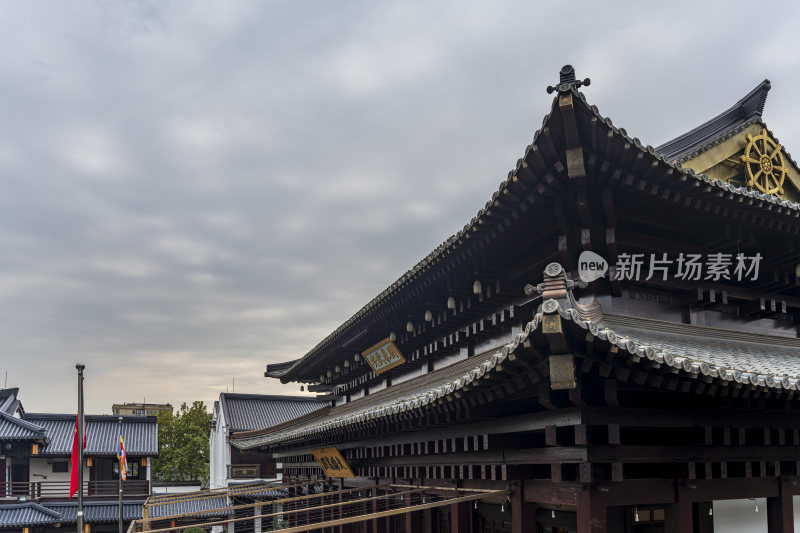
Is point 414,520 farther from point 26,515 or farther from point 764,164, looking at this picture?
point 26,515

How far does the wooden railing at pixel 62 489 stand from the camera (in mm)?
35688

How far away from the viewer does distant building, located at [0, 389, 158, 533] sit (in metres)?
35.0

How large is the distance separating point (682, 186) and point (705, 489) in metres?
4.61

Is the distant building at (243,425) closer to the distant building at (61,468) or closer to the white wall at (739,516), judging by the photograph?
the distant building at (61,468)

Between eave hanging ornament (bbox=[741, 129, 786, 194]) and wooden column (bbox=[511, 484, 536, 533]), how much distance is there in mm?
8310

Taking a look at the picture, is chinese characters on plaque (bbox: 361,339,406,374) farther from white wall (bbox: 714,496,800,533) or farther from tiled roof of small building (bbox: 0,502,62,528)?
tiled roof of small building (bbox: 0,502,62,528)

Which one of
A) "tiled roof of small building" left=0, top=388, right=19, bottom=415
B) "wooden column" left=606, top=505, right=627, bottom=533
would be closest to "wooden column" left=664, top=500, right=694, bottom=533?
"wooden column" left=606, top=505, right=627, bottom=533

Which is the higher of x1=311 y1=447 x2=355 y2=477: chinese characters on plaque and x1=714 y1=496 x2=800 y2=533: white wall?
x1=714 y1=496 x2=800 y2=533: white wall

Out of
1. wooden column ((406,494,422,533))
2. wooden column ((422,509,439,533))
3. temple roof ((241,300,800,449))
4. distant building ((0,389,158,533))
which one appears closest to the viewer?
temple roof ((241,300,800,449))

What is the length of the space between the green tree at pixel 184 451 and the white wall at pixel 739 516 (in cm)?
5395

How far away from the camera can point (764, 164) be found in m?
13.3

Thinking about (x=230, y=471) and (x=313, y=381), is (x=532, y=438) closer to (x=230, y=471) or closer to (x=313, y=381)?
(x=313, y=381)

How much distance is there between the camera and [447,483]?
40.7 feet

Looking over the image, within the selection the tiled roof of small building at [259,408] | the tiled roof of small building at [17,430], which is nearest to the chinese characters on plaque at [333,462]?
the tiled roof of small building at [17,430]
